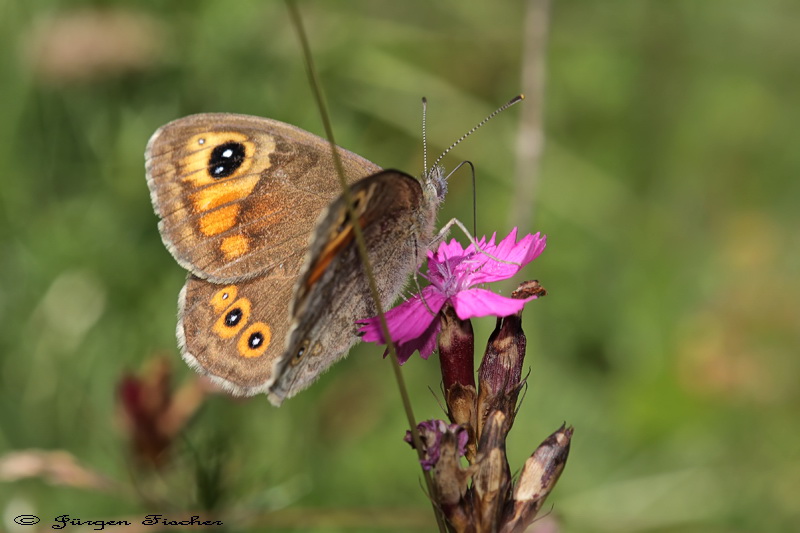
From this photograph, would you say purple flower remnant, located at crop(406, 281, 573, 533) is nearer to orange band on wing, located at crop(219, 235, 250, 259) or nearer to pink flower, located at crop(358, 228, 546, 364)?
pink flower, located at crop(358, 228, 546, 364)

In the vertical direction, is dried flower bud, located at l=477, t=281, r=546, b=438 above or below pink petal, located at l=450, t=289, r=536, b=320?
below

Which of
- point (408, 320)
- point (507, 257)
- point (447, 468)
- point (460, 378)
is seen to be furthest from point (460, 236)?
point (447, 468)

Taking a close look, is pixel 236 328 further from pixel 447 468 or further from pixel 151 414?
pixel 447 468

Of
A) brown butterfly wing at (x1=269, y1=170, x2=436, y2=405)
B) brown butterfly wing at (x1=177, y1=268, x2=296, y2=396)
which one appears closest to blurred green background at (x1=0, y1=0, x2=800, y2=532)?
brown butterfly wing at (x1=177, y1=268, x2=296, y2=396)

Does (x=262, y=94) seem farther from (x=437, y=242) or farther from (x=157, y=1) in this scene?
(x=437, y=242)

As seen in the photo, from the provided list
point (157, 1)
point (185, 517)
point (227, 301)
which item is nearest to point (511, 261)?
point (227, 301)

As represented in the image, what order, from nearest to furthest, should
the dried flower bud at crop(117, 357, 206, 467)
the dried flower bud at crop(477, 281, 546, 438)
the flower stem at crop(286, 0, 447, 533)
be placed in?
the flower stem at crop(286, 0, 447, 533) → the dried flower bud at crop(477, 281, 546, 438) → the dried flower bud at crop(117, 357, 206, 467)

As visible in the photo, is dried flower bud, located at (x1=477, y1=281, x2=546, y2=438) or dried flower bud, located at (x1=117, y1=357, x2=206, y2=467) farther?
dried flower bud, located at (x1=117, y1=357, x2=206, y2=467)
